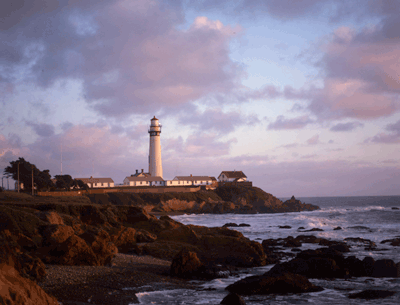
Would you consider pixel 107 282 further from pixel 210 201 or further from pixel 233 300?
pixel 210 201

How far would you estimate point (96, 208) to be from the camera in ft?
80.9

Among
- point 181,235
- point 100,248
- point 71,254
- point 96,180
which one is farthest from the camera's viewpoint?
point 96,180

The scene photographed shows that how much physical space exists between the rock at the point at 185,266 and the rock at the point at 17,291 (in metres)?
6.62

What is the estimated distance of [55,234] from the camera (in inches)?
544

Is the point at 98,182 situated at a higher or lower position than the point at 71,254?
higher

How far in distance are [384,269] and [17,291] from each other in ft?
44.7

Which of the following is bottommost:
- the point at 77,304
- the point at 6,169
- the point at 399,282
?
the point at 399,282

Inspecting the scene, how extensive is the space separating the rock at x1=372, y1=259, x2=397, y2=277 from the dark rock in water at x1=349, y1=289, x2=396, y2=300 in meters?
2.77

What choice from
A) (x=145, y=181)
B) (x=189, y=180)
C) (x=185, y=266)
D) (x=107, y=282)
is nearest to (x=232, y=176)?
(x=189, y=180)

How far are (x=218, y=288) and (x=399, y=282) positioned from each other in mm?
6827

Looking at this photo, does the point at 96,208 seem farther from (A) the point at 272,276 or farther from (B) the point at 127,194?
(B) the point at 127,194

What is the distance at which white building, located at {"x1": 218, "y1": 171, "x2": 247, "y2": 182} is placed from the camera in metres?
85.5

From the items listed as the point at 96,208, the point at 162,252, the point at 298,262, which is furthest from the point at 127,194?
the point at 298,262

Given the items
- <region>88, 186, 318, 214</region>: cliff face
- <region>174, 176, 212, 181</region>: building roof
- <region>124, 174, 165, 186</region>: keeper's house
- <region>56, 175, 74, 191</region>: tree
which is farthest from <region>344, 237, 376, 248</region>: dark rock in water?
<region>174, 176, 212, 181</region>: building roof
